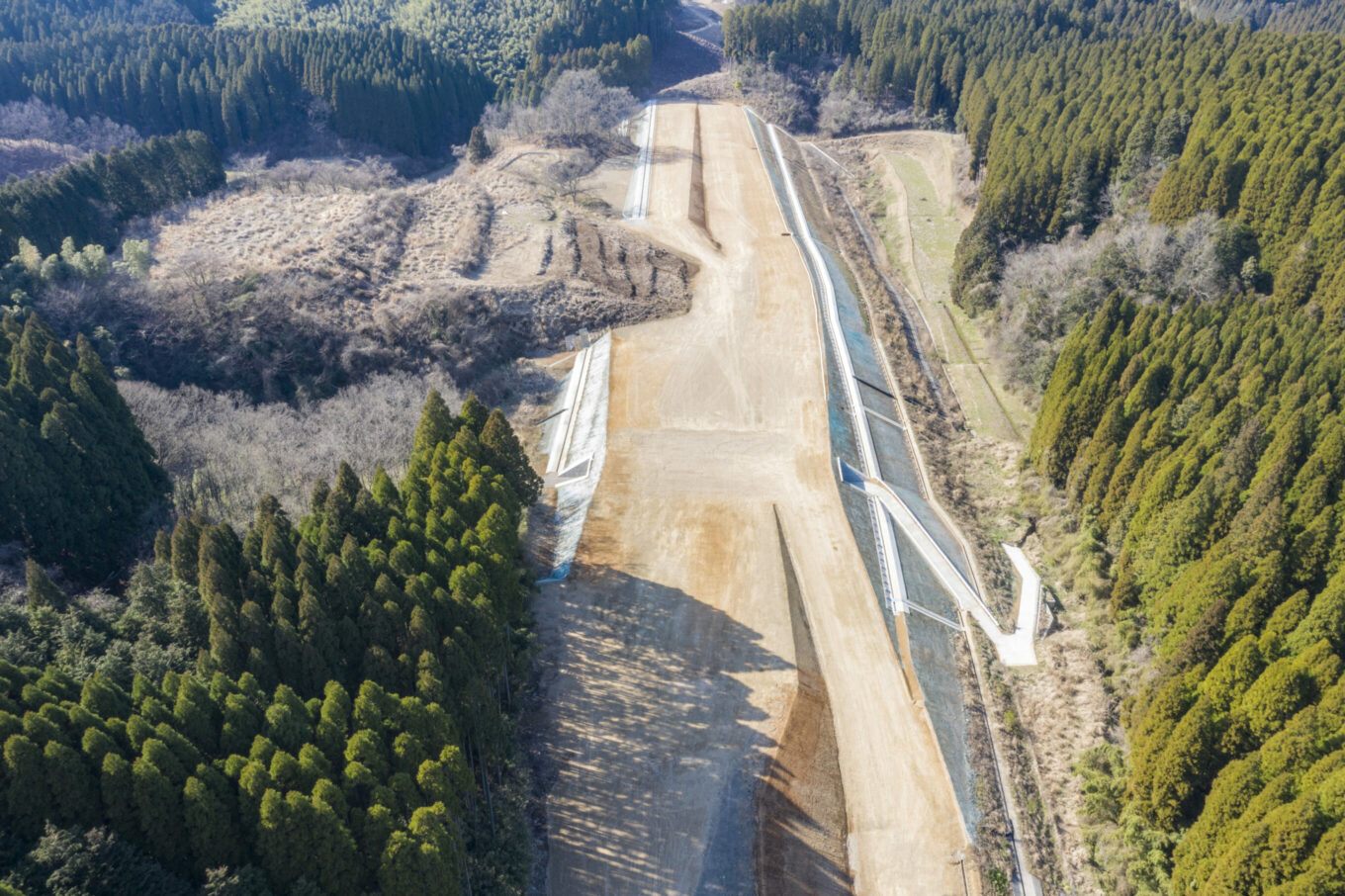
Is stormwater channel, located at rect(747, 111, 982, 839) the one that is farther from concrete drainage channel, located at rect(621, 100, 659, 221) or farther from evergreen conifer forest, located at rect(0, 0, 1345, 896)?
concrete drainage channel, located at rect(621, 100, 659, 221)

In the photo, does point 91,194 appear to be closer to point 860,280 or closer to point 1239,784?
point 860,280

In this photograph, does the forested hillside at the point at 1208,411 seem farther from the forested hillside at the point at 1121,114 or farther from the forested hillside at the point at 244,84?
the forested hillside at the point at 244,84

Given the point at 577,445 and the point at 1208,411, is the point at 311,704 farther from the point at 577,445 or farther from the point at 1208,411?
the point at 1208,411

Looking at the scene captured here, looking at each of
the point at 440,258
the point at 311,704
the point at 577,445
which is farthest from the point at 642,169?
the point at 311,704

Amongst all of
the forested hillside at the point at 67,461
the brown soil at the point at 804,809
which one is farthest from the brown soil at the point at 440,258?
the brown soil at the point at 804,809

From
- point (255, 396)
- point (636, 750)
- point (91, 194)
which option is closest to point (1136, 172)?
point (636, 750)

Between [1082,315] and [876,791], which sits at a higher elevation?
[1082,315]

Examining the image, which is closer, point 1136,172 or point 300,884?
point 300,884

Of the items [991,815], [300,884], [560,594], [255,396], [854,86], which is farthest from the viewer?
[854,86]
